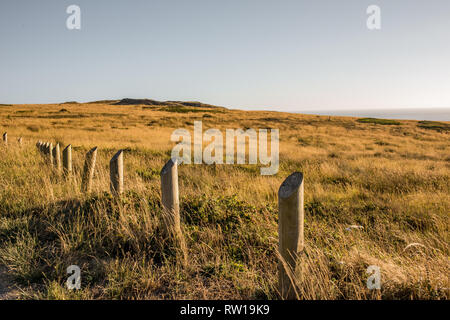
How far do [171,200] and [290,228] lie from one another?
1651 mm

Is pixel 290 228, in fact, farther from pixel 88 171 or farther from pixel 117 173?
pixel 88 171

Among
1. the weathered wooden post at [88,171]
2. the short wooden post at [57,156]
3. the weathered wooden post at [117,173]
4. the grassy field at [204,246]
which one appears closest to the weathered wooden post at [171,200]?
the grassy field at [204,246]

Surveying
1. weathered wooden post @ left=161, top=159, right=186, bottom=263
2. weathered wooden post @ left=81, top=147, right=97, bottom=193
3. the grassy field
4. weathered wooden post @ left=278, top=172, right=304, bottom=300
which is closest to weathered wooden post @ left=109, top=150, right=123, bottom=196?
the grassy field

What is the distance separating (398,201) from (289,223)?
575cm

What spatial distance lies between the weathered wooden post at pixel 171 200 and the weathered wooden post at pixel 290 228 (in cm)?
140

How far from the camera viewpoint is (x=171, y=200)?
11.2ft

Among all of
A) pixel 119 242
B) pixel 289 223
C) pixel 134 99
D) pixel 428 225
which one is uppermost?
pixel 134 99

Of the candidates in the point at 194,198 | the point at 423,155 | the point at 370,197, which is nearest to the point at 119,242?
the point at 194,198

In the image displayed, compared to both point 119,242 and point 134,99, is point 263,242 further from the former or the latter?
point 134,99

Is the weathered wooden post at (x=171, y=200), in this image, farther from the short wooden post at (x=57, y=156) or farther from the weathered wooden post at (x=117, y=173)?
the short wooden post at (x=57, y=156)

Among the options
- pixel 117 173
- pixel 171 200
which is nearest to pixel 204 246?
pixel 171 200

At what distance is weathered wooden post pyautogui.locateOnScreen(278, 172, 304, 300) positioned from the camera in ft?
7.18

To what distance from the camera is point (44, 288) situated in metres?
2.71
